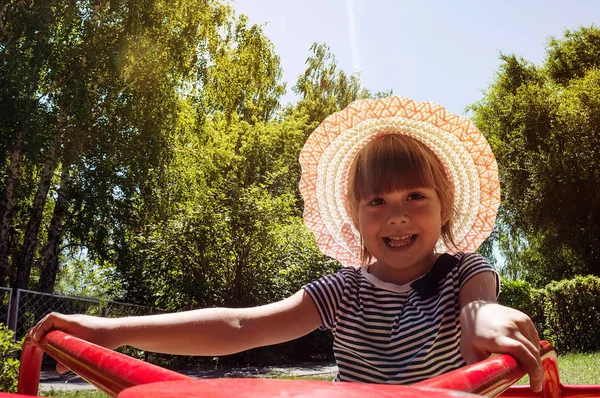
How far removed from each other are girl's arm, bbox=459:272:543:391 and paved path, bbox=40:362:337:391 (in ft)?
25.2

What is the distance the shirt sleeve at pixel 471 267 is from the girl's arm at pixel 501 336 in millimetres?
425

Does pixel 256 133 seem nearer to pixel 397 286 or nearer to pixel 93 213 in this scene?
pixel 93 213

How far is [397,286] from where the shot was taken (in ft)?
6.32

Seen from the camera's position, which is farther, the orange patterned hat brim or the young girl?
the orange patterned hat brim

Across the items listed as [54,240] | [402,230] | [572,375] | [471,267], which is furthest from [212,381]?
[54,240]

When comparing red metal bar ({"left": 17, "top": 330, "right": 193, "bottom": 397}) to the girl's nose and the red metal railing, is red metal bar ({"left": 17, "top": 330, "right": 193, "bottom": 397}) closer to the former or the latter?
the red metal railing

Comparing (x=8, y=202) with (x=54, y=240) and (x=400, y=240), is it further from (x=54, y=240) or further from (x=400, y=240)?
(x=400, y=240)

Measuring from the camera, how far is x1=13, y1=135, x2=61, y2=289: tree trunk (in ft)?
46.3

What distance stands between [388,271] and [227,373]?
353 inches

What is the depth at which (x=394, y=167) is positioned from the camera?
205cm

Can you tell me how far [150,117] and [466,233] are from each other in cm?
1392

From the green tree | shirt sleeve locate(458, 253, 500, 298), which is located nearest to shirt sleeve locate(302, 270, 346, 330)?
shirt sleeve locate(458, 253, 500, 298)

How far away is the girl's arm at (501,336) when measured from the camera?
82 cm

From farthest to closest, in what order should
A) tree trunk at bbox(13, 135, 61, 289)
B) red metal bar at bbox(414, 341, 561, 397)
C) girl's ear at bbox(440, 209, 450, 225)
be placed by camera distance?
1. tree trunk at bbox(13, 135, 61, 289)
2. girl's ear at bbox(440, 209, 450, 225)
3. red metal bar at bbox(414, 341, 561, 397)
